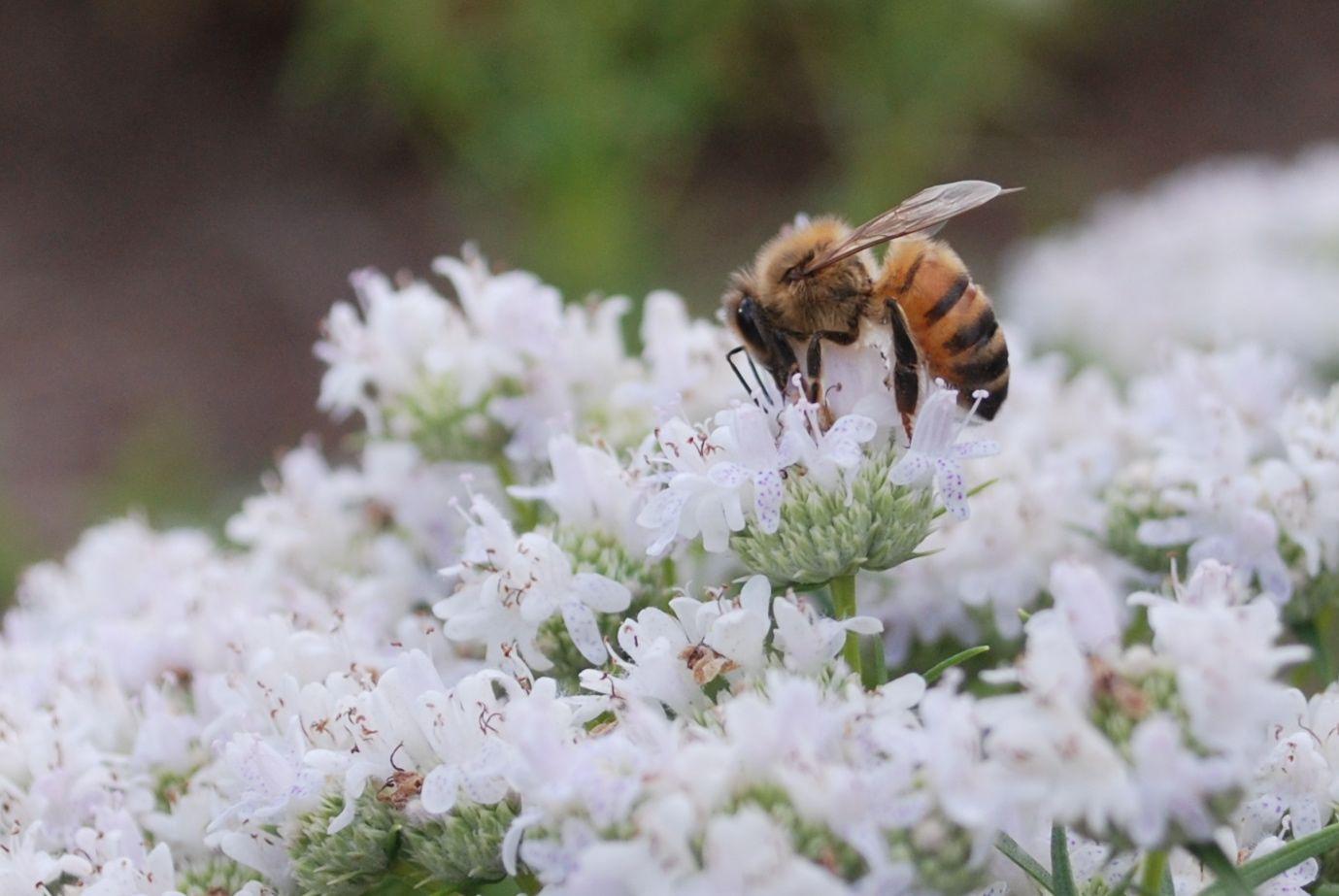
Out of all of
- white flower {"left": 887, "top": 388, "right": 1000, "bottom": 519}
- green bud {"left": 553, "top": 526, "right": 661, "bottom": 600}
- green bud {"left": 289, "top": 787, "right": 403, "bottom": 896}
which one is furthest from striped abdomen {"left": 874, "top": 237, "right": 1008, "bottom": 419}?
green bud {"left": 289, "top": 787, "right": 403, "bottom": 896}

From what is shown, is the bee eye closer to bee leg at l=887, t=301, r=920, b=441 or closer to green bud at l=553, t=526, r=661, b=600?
bee leg at l=887, t=301, r=920, b=441

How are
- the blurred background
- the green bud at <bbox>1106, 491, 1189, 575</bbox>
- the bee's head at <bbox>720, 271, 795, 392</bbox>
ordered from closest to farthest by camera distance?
the bee's head at <bbox>720, 271, 795, 392</bbox>
the green bud at <bbox>1106, 491, 1189, 575</bbox>
the blurred background

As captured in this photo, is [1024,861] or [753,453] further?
[753,453]

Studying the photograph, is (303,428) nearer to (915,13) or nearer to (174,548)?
(915,13)

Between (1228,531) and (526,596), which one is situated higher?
(526,596)

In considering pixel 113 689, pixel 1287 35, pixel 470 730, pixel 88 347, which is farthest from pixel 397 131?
pixel 470 730

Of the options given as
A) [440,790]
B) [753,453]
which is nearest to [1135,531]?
[753,453]

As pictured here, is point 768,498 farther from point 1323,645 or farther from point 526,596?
point 1323,645
